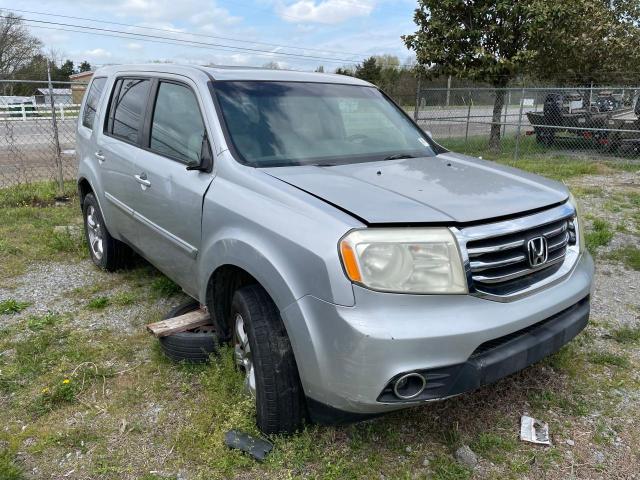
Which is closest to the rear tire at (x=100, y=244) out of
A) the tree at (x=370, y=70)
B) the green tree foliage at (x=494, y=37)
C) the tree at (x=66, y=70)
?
the green tree foliage at (x=494, y=37)

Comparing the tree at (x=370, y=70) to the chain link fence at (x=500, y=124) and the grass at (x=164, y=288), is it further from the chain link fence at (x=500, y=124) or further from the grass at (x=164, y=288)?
the grass at (x=164, y=288)

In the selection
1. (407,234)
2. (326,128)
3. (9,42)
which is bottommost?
(407,234)

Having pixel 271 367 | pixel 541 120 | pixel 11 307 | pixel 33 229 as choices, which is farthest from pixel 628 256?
pixel 541 120

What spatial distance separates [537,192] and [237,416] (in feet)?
6.33

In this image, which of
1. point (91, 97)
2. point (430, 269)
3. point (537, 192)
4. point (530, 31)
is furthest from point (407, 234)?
point (530, 31)

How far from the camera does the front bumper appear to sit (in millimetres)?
2037

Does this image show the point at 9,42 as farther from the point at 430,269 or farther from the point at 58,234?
the point at 430,269

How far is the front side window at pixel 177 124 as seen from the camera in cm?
322

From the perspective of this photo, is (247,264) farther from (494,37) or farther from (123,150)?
(494,37)

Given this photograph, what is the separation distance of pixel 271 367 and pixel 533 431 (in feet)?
4.55

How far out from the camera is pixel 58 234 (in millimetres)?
6145

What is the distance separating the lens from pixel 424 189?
2.55 m

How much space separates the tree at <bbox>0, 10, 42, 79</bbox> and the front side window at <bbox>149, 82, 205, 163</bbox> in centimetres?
4442

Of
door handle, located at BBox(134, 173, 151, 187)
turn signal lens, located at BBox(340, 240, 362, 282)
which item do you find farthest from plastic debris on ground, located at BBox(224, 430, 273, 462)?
door handle, located at BBox(134, 173, 151, 187)
